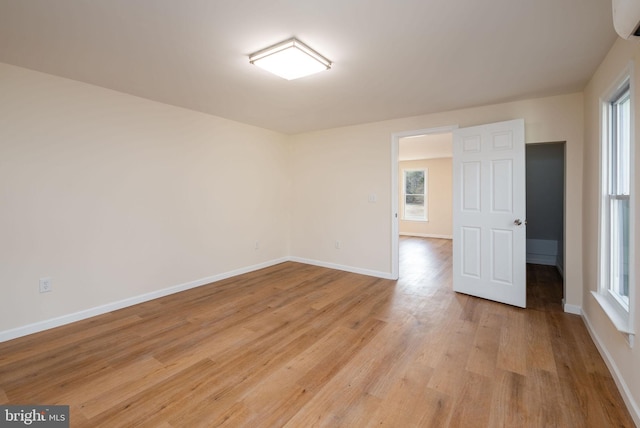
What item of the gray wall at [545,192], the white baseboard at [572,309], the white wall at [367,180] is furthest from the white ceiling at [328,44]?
the white baseboard at [572,309]

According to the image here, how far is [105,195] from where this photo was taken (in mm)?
3082

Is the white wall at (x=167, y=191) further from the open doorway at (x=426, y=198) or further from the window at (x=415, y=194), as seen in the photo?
the window at (x=415, y=194)

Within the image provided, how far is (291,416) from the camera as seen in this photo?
5.44 feet

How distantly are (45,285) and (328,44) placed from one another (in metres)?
3.33

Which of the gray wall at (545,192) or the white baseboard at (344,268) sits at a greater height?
the gray wall at (545,192)

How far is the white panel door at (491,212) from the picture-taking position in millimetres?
3227

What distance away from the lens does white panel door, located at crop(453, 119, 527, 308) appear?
3.23 metres

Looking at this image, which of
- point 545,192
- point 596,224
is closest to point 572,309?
point 596,224

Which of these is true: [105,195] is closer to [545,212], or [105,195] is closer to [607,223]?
[607,223]

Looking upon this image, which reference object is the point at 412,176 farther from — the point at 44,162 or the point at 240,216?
the point at 44,162

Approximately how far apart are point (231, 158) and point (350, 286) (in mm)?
2578

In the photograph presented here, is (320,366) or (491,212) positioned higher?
(491,212)

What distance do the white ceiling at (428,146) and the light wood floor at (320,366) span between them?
328 centimetres

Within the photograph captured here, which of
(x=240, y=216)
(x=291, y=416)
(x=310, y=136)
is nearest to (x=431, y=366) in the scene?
(x=291, y=416)
